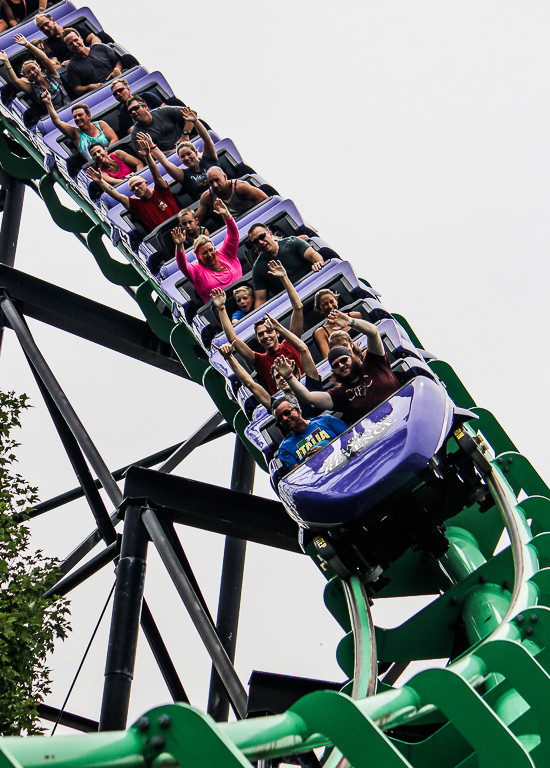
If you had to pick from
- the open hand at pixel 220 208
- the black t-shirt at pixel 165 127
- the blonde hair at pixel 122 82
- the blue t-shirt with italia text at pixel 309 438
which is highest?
the blonde hair at pixel 122 82

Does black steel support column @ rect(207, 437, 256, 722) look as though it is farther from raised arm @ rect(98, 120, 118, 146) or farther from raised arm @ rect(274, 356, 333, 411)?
raised arm @ rect(98, 120, 118, 146)

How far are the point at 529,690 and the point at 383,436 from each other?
63.3 inches

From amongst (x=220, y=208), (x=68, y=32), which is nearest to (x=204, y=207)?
(x=220, y=208)

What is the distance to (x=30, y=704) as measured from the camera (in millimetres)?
4207

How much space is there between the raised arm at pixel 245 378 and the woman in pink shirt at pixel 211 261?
760 millimetres

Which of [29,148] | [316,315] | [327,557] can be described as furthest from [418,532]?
[29,148]

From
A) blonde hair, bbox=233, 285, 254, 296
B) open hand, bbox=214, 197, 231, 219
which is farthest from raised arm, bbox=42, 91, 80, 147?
blonde hair, bbox=233, 285, 254, 296

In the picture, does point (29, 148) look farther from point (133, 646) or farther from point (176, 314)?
point (133, 646)

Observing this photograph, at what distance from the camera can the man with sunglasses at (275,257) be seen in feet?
18.5

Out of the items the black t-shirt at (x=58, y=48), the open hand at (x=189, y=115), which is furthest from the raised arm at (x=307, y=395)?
the black t-shirt at (x=58, y=48)

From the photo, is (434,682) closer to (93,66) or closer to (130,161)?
(130,161)

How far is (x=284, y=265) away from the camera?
5750 millimetres

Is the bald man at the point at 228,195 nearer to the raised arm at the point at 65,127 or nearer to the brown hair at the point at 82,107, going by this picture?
the raised arm at the point at 65,127

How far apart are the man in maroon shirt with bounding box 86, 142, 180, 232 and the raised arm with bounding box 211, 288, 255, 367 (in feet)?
3.96
